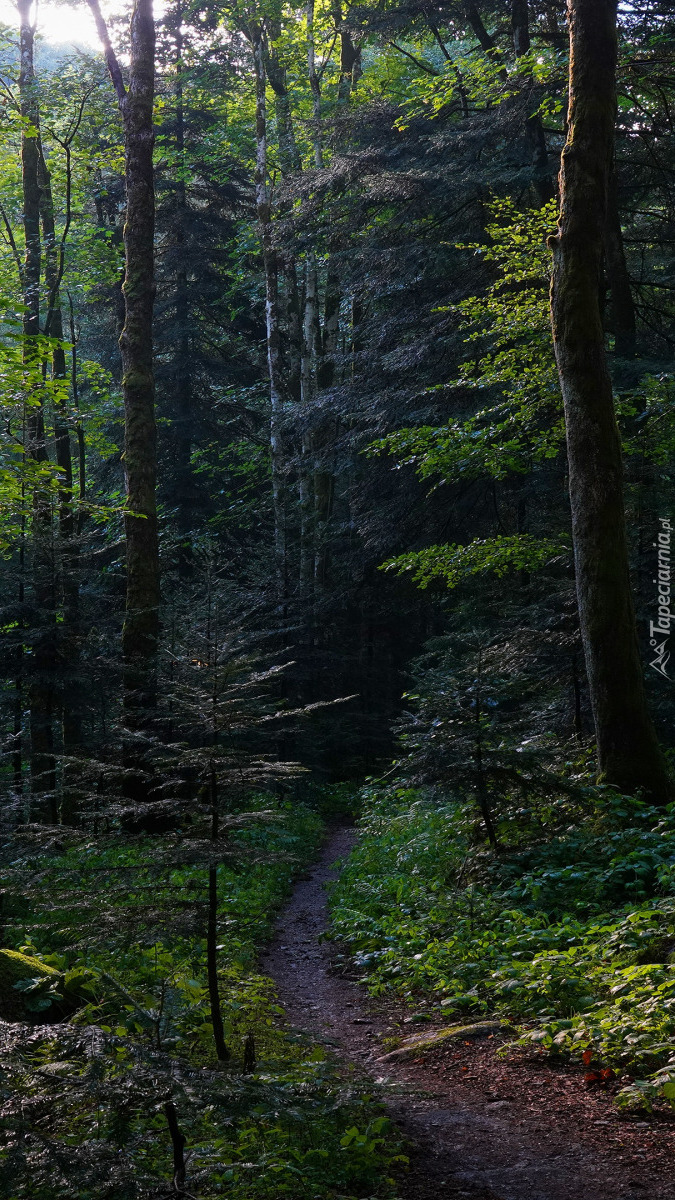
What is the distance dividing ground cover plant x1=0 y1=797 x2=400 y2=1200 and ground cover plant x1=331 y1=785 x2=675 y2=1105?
125cm

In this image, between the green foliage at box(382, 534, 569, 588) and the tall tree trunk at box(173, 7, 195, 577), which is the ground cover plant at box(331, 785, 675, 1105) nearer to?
the green foliage at box(382, 534, 569, 588)

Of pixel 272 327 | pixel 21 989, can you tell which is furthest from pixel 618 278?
pixel 21 989

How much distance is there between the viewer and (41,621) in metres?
12.1

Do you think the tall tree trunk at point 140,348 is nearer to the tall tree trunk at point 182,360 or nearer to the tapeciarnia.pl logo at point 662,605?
the tapeciarnia.pl logo at point 662,605

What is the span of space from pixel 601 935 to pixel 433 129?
54.1 ft

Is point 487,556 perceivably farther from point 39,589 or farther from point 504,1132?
point 504,1132

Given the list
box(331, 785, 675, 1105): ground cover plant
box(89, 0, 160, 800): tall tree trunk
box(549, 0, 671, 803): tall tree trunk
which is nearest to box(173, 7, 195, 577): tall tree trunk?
box(89, 0, 160, 800): tall tree trunk

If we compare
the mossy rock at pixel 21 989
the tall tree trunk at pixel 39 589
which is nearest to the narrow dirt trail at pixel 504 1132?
the mossy rock at pixel 21 989

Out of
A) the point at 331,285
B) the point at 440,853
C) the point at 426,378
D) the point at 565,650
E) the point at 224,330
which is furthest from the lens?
the point at 224,330

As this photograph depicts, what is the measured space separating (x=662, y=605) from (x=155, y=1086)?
9.04 metres

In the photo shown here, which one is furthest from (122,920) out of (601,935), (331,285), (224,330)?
(224,330)

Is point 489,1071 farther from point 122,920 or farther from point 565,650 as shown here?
point 565,650

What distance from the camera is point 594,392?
27.9 feet

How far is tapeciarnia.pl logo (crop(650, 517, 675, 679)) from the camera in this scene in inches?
404
